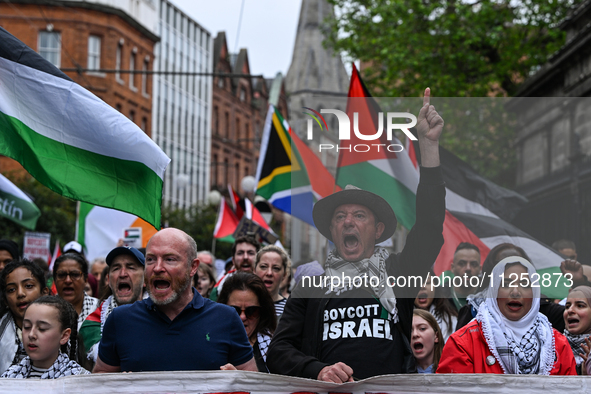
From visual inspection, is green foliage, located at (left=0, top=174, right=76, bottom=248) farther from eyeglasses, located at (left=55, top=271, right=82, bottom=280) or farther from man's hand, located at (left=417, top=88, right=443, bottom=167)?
man's hand, located at (left=417, top=88, right=443, bottom=167)

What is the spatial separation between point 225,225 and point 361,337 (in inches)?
427

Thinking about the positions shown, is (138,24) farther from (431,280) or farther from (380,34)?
(431,280)

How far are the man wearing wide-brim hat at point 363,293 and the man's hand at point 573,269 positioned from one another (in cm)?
91

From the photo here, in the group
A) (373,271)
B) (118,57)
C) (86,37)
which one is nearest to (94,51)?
(86,37)

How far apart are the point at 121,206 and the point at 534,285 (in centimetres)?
257

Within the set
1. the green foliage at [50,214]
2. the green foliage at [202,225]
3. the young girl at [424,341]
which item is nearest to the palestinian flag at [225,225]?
the young girl at [424,341]

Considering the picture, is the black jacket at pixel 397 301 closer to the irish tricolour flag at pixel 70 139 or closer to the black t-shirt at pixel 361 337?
the black t-shirt at pixel 361 337

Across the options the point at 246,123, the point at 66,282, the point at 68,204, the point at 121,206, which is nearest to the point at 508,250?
the point at 121,206

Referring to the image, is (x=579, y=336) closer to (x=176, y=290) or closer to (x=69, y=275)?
(x=176, y=290)

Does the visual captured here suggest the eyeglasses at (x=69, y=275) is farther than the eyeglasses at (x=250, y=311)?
Yes

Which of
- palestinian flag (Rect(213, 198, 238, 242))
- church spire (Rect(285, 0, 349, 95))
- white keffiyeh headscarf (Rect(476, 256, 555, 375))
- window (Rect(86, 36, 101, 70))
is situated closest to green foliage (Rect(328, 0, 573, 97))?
palestinian flag (Rect(213, 198, 238, 242))

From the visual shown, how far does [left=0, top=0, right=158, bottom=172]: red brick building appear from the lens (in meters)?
42.8

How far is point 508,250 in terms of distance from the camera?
198 inches

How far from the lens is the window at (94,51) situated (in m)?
44.5
